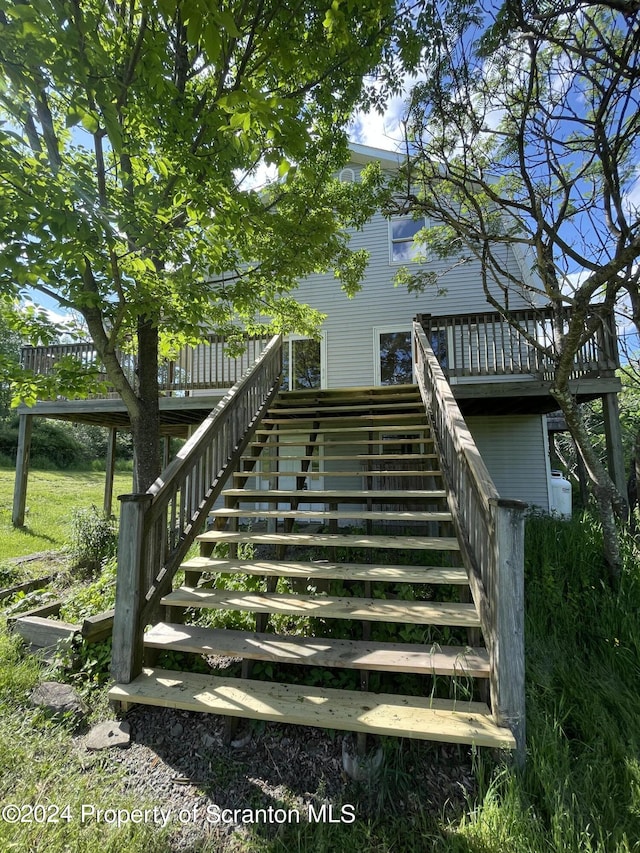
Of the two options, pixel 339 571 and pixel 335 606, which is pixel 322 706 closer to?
pixel 335 606

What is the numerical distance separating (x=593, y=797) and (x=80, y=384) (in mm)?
4728

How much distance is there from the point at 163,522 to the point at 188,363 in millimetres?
5170

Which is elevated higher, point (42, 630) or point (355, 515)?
point (355, 515)

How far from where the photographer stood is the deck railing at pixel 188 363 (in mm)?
7047

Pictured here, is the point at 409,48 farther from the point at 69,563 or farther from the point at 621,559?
the point at 69,563

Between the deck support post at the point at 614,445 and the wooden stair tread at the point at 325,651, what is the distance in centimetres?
434

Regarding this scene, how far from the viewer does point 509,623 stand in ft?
6.73

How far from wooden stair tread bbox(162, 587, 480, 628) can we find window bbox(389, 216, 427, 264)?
772 centimetres

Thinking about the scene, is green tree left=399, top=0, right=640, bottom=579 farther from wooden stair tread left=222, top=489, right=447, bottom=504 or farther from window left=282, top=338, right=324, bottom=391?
window left=282, top=338, right=324, bottom=391

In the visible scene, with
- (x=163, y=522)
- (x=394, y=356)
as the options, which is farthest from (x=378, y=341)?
(x=163, y=522)

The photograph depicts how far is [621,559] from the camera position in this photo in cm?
412

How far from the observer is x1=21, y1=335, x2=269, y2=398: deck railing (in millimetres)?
7047

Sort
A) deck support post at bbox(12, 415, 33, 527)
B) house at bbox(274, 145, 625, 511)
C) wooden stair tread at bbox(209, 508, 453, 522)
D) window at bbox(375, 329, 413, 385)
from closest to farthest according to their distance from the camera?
wooden stair tread at bbox(209, 508, 453, 522) → house at bbox(274, 145, 625, 511) → deck support post at bbox(12, 415, 33, 527) → window at bbox(375, 329, 413, 385)

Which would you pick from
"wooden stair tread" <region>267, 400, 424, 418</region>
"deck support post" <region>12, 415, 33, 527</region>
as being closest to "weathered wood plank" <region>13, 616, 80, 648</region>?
"wooden stair tread" <region>267, 400, 424, 418</region>
